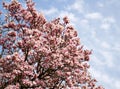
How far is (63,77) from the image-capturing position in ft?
96.2

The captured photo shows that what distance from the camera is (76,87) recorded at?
29859 millimetres

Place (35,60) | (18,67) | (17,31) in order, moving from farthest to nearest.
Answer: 1. (17,31)
2. (35,60)
3. (18,67)

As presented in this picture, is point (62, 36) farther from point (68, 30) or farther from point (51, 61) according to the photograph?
point (51, 61)

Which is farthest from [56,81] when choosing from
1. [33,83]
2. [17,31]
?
[17,31]

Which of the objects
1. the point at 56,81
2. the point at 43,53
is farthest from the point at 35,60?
the point at 56,81

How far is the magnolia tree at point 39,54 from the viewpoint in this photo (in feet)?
91.3

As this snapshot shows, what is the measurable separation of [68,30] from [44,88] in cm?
609

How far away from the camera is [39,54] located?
2866 centimetres

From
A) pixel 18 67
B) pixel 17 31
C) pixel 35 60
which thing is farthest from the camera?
pixel 17 31

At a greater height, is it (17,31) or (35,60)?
(17,31)

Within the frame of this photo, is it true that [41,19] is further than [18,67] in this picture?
Yes

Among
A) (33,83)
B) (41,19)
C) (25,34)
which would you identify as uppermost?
(41,19)

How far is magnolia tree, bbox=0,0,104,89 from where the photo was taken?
27825 millimetres

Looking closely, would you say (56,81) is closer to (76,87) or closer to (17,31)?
(76,87)
